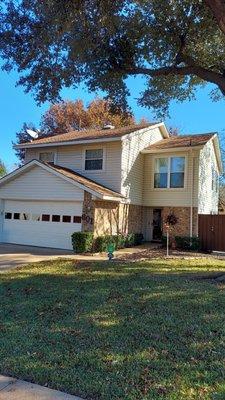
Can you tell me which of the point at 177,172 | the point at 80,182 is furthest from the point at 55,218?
the point at 177,172

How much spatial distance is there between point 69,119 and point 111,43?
2427cm

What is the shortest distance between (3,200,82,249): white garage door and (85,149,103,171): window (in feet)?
10.0

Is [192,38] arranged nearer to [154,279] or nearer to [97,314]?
[154,279]

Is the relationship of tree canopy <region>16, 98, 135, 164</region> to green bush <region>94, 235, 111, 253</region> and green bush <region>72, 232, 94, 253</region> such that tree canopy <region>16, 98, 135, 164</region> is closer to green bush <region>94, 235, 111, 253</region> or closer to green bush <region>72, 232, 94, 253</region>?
green bush <region>94, 235, 111, 253</region>

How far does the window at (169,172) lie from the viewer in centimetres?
2022

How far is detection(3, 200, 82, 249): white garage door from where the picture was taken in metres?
17.6

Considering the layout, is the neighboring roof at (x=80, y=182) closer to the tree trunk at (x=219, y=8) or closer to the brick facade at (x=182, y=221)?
the brick facade at (x=182, y=221)

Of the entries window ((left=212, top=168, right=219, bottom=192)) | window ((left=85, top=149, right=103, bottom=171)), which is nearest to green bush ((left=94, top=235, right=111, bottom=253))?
window ((left=85, top=149, right=103, bottom=171))

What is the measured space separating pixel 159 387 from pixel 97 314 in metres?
2.61

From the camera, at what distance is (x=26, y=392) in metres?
3.80

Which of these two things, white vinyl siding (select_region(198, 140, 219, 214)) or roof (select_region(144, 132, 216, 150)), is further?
white vinyl siding (select_region(198, 140, 219, 214))

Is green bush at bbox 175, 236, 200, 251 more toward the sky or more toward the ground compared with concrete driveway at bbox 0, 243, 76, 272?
more toward the sky

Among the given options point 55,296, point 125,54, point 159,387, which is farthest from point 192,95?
point 159,387

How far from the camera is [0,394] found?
3791mm
